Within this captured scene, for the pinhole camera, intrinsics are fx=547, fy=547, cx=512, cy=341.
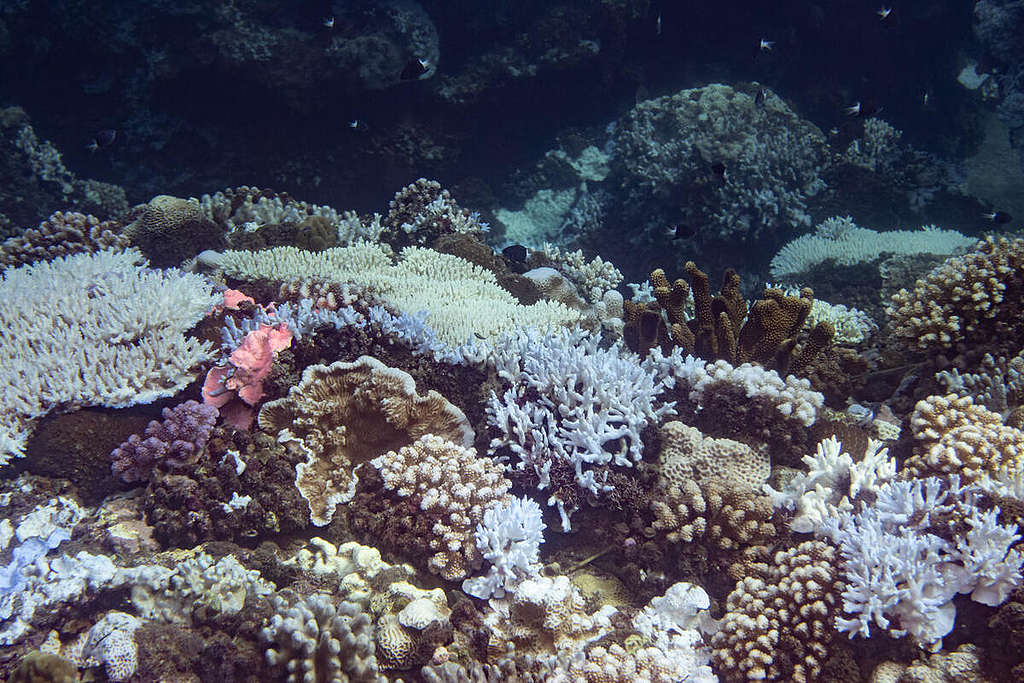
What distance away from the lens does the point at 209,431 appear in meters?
3.65

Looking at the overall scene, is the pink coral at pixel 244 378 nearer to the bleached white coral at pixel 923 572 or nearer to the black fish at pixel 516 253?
the black fish at pixel 516 253

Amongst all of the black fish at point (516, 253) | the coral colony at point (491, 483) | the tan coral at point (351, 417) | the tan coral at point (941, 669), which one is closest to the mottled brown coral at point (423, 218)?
the black fish at point (516, 253)

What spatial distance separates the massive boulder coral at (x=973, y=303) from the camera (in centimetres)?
432

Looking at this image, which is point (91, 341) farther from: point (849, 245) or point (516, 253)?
point (849, 245)

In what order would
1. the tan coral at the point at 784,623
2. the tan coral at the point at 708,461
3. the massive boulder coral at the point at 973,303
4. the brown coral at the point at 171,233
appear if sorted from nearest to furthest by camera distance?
the tan coral at the point at 784,623 < the tan coral at the point at 708,461 < the massive boulder coral at the point at 973,303 < the brown coral at the point at 171,233

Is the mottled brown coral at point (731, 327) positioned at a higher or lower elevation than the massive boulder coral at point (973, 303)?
lower

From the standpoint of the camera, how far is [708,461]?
3361 millimetres

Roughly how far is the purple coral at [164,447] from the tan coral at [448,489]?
1239 mm

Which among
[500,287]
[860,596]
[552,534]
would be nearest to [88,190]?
[500,287]

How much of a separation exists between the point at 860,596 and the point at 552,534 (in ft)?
5.36

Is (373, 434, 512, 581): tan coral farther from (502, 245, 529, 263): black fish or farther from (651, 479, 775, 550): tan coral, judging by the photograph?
(502, 245, 529, 263): black fish

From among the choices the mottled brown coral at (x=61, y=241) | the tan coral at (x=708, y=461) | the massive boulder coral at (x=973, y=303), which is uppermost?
the massive boulder coral at (x=973, y=303)

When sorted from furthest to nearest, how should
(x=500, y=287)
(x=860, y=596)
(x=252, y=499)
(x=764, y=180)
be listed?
(x=764, y=180) → (x=500, y=287) → (x=252, y=499) → (x=860, y=596)

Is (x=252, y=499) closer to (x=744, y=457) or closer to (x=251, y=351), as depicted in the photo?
(x=251, y=351)
